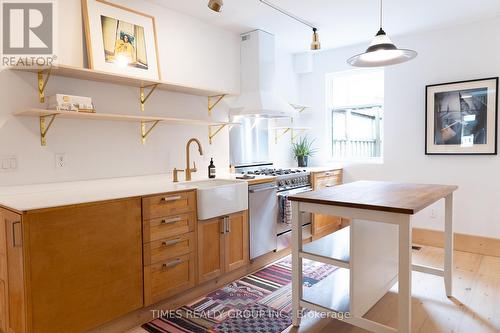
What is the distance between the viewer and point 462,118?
149 inches

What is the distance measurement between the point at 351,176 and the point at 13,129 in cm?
389

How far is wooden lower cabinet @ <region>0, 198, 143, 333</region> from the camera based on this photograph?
5.81ft

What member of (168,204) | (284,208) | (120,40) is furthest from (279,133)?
(168,204)

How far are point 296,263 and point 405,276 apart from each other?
69 cm

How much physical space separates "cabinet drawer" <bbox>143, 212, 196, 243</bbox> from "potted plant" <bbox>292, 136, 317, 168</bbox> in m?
2.51

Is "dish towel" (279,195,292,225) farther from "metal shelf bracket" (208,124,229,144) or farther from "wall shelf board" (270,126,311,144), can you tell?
"wall shelf board" (270,126,311,144)

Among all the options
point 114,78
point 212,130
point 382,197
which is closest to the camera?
point 382,197

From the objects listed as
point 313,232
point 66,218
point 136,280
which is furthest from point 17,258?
point 313,232

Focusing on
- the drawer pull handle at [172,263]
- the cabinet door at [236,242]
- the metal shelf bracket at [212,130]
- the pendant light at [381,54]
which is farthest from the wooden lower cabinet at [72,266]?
the pendant light at [381,54]

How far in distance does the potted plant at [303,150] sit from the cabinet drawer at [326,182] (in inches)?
18.3

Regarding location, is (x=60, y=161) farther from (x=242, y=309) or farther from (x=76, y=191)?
(x=242, y=309)

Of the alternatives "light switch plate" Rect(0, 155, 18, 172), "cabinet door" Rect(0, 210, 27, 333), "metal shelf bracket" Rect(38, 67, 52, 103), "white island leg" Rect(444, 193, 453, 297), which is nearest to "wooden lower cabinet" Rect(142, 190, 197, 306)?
"cabinet door" Rect(0, 210, 27, 333)

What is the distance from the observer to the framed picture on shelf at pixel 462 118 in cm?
362

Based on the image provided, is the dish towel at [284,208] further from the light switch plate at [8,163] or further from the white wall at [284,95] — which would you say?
the light switch plate at [8,163]
